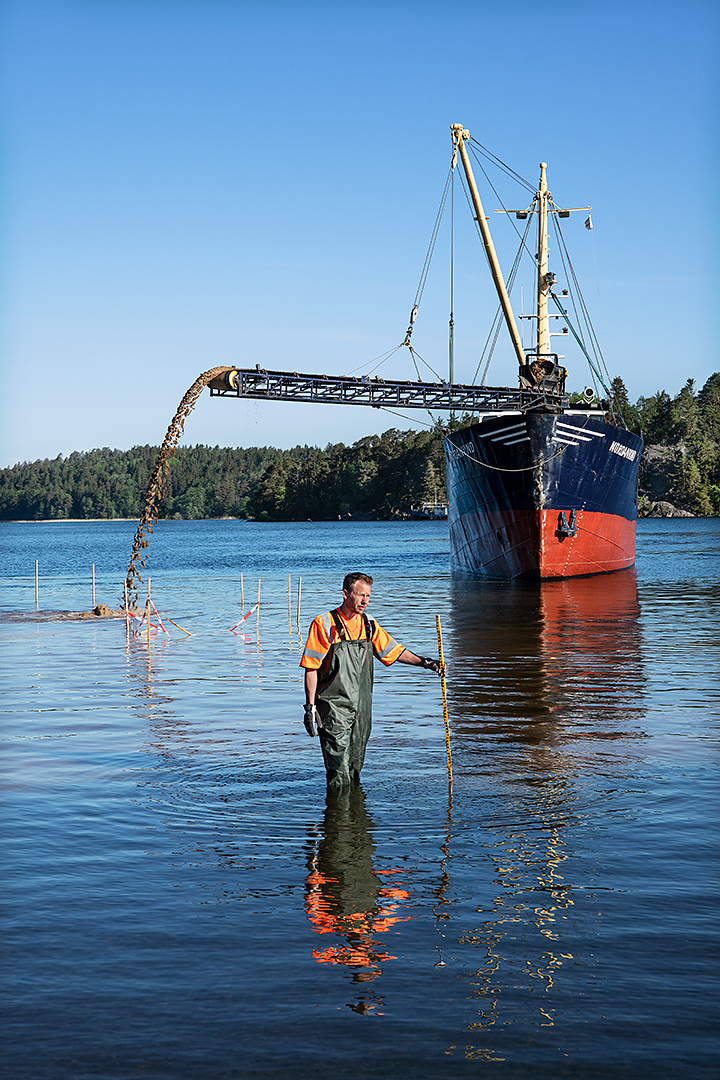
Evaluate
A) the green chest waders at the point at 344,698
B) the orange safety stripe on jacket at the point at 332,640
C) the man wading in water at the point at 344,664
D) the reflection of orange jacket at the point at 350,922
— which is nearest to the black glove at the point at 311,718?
the man wading in water at the point at 344,664

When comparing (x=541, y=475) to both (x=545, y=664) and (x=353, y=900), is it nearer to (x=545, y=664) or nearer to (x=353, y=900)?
(x=545, y=664)

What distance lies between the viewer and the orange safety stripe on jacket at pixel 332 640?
8352mm

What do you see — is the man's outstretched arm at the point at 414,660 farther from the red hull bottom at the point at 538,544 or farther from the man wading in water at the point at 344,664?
the red hull bottom at the point at 538,544

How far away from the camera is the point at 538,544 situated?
36469mm

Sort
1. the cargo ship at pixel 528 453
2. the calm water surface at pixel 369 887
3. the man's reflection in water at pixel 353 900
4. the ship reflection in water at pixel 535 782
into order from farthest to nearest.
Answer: the cargo ship at pixel 528 453, the man's reflection in water at pixel 353 900, the ship reflection in water at pixel 535 782, the calm water surface at pixel 369 887

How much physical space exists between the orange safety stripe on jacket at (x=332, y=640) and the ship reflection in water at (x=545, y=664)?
12.9ft

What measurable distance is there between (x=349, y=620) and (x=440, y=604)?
24196 mm

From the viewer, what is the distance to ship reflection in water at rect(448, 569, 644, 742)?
13172 millimetres

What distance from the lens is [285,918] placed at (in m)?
6.36

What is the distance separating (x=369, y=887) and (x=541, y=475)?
29.2 meters

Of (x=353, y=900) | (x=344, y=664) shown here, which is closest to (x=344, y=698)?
(x=344, y=664)

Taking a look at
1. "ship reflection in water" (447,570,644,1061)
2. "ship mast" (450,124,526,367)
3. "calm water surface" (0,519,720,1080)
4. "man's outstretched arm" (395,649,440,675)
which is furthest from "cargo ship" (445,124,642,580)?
"man's outstretched arm" (395,649,440,675)

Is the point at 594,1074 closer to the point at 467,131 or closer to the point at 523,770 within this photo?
the point at 523,770

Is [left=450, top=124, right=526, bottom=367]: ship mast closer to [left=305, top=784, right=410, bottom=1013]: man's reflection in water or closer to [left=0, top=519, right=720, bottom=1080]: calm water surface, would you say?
[left=0, top=519, right=720, bottom=1080]: calm water surface
